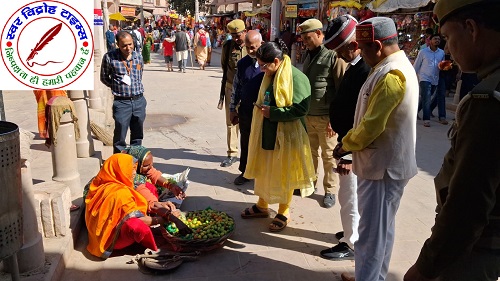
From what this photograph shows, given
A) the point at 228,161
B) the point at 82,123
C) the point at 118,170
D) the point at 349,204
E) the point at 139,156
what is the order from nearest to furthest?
the point at 349,204, the point at 118,170, the point at 139,156, the point at 82,123, the point at 228,161

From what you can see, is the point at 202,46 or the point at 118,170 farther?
the point at 202,46

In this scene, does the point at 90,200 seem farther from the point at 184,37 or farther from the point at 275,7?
the point at 184,37

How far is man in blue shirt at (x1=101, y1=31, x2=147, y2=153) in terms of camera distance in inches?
196

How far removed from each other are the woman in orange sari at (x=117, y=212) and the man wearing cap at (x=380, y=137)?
1.81 m

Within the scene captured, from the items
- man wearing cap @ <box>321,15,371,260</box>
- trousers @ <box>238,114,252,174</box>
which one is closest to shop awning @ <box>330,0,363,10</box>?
trousers @ <box>238,114,252,174</box>

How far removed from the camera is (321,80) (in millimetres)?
4273

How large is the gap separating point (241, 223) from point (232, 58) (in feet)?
8.24

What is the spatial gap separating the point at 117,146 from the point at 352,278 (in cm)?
346

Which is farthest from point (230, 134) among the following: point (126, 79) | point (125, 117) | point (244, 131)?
point (126, 79)

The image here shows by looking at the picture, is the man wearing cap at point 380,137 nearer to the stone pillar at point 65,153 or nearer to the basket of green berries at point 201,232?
the basket of green berries at point 201,232

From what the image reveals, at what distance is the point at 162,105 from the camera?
10078 millimetres

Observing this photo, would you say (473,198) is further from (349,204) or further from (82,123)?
(82,123)

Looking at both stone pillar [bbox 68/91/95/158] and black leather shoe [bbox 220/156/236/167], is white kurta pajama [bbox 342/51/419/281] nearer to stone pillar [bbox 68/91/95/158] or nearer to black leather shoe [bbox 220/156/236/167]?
black leather shoe [bbox 220/156/236/167]

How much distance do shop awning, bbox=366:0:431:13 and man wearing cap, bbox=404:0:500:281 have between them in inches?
398
